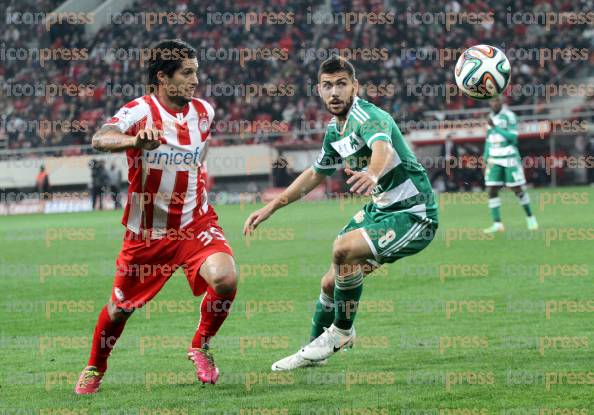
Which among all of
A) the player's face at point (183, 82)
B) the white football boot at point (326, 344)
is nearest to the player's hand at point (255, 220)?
the white football boot at point (326, 344)

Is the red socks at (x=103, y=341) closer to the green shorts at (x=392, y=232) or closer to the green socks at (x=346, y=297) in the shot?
the green socks at (x=346, y=297)

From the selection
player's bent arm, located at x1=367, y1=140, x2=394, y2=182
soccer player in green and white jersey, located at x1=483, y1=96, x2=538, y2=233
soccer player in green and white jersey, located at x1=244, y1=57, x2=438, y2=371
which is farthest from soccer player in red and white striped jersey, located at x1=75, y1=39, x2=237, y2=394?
soccer player in green and white jersey, located at x1=483, y1=96, x2=538, y2=233

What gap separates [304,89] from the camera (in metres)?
39.1

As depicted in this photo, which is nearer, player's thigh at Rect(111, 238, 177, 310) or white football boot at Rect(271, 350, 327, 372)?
player's thigh at Rect(111, 238, 177, 310)

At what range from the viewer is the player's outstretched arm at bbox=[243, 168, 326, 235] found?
23.9ft

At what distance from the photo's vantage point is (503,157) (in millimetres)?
19219

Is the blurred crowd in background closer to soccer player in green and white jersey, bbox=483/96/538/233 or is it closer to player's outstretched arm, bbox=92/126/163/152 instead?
soccer player in green and white jersey, bbox=483/96/538/233

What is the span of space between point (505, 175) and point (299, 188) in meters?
12.3

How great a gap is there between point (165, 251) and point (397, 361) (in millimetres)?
1850

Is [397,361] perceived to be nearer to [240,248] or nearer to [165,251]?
[165,251]

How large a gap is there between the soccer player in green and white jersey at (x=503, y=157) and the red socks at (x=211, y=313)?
1269cm

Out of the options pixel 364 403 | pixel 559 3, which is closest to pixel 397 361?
pixel 364 403

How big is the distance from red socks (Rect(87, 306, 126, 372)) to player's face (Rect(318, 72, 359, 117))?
208cm

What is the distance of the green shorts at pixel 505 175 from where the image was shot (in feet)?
62.4
